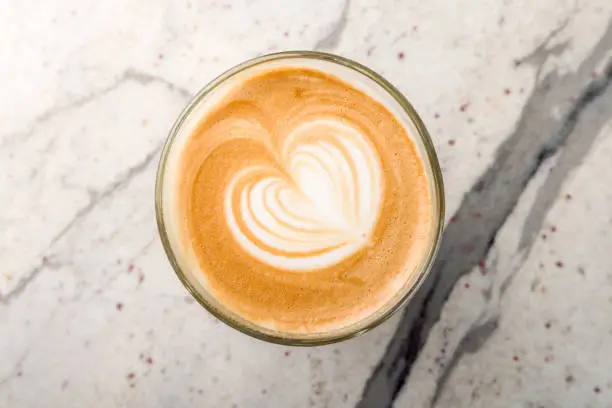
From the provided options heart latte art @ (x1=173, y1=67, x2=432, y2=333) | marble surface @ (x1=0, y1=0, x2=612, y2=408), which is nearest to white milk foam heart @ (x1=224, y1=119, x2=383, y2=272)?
heart latte art @ (x1=173, y1=67, x2=432, y2=333)

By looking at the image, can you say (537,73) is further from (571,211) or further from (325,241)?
(325,241)

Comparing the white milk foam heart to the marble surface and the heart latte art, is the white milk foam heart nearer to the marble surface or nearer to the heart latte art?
the heart latte art

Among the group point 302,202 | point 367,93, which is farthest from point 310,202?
point 367,93

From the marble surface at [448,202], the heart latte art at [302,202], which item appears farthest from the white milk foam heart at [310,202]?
the marble surface at [448,202]

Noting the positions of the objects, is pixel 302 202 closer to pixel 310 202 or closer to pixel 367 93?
pixel 310 202

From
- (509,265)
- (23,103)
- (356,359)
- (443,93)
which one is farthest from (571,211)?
(23,103)

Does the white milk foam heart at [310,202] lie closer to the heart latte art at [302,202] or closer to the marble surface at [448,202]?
the heart latte art at [302,202]
